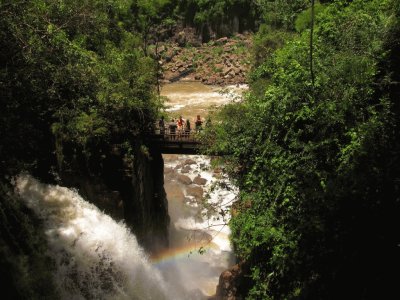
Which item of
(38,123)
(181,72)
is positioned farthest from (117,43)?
(181,72)

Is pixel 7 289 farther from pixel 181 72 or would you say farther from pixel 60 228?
pixel 181 72

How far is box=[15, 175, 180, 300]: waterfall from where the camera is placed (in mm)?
9547

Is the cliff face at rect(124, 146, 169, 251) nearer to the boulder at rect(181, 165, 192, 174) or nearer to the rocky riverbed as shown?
the boulder at rect(181, 165, 192, 174)

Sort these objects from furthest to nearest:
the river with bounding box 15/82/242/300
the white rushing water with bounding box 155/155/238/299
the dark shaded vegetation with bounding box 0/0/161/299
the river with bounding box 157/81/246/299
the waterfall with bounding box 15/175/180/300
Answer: the white rushing water with bounding box 155/155/238/299, the river with bounding box 157/81/246/299, the river with bounding box 15/82/242/300, the waterfall with bounding box 15/175/180/300, the dark shaded vegetation with bounding box 0/0/161/299

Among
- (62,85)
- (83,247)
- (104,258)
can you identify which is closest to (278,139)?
(104,258)

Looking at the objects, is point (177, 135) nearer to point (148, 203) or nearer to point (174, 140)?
point (174, 140)

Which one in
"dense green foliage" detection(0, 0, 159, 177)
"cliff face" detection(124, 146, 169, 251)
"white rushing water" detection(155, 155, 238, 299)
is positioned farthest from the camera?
"white rushing water" detection(155, 155, 238, 299)

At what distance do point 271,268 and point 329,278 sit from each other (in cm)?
159

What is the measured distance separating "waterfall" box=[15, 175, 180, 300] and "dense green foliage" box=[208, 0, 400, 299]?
129 inches

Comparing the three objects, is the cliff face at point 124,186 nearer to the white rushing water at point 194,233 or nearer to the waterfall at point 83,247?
the waterfall at point 83,247

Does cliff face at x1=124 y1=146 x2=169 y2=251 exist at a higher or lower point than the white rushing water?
higher

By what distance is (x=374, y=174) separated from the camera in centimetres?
891

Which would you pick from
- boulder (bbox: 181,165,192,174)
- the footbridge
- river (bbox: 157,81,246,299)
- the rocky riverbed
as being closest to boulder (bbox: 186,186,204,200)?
river (bbox: 157,81,246,299)

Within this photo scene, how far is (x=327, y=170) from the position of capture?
10359 millimetres
